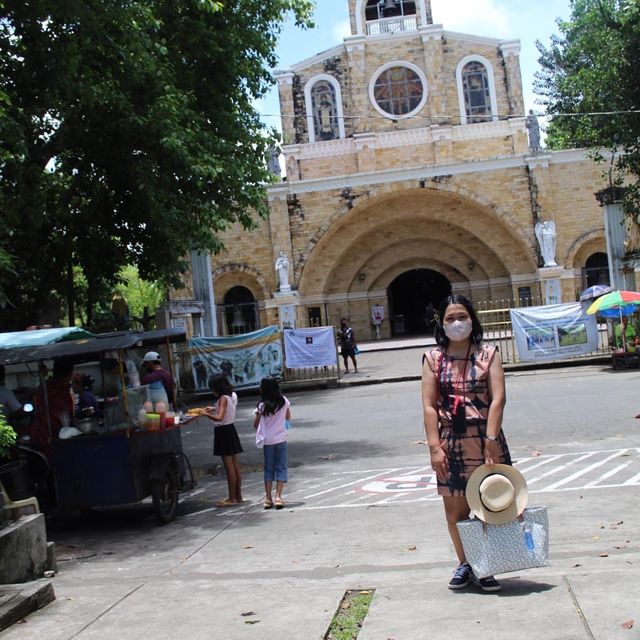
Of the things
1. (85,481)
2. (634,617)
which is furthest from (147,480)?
(634,617)

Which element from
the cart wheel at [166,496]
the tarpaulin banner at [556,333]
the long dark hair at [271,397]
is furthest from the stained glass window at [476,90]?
the cart wheel at [166,496]

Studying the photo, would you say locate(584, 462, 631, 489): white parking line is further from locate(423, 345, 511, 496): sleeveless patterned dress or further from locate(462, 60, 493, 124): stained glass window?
locate(462, 60, 493, 124): stained glass window

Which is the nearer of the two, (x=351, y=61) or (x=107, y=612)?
(x=107, y=612)

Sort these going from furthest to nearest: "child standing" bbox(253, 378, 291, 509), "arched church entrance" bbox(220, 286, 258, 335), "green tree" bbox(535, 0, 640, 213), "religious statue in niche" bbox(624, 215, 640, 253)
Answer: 1. "arched church entrance" bbox(220, 286, 258, 335)
2. "religious statue in niche" bbox(624, 215, 640, 253)
3. "green tree" bbox(535, 0, 640, 213)
4. "child standing" bbox(253, 378, 291, 509)

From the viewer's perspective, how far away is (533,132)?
34.8 meters

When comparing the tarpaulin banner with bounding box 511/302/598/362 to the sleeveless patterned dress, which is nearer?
the sleeveless patterned dress

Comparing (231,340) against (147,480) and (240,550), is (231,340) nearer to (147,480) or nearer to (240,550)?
(147,480)

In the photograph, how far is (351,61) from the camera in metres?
36.0

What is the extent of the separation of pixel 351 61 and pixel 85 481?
31.2 meters

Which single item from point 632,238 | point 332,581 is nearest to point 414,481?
point 332,581

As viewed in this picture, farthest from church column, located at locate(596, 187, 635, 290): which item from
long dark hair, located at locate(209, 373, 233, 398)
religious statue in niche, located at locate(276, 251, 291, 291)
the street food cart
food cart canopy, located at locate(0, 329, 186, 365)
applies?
the street food cart

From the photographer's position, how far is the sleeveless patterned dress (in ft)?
15.8

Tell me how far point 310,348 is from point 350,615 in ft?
57.4

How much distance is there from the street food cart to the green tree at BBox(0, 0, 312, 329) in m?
2.29
